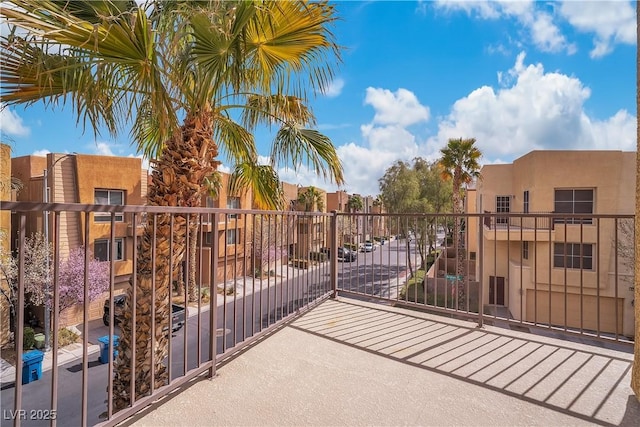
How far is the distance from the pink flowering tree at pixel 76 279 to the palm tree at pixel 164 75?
11988 mm

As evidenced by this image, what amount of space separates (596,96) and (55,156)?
66.6 feet

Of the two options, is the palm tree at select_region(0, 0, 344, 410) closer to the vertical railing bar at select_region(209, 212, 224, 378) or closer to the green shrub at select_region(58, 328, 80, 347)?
the vertical railing bar at select_region(209, 212, 224, 378)

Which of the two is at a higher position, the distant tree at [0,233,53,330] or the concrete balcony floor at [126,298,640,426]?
the concrete balcony floor at [126,298,640,426]

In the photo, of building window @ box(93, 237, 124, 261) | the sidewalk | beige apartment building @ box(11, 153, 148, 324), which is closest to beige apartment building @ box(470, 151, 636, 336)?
the sidewalk

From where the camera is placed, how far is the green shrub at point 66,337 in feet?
41.4

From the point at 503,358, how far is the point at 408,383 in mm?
978

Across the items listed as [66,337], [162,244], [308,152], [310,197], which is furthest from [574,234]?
[66,337]

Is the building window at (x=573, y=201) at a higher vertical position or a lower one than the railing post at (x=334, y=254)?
higher

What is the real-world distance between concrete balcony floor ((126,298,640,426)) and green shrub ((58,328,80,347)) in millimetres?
13903

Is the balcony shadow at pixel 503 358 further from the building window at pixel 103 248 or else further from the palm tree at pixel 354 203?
the palm tree at pixel 354 203

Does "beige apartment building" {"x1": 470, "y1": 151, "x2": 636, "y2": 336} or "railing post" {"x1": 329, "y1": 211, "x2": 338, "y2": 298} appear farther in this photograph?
"beige apartment building" {"x1": 470, "y1": 151, "x2": 636, "y2": 336}

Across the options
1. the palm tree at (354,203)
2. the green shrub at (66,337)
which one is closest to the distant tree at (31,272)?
the green shrub at (66,337)

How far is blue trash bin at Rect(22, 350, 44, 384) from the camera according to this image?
32.2ft

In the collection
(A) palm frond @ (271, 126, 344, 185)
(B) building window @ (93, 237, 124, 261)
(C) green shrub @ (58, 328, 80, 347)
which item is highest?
(A) palm frond @ (271, 126, 344, 185)
